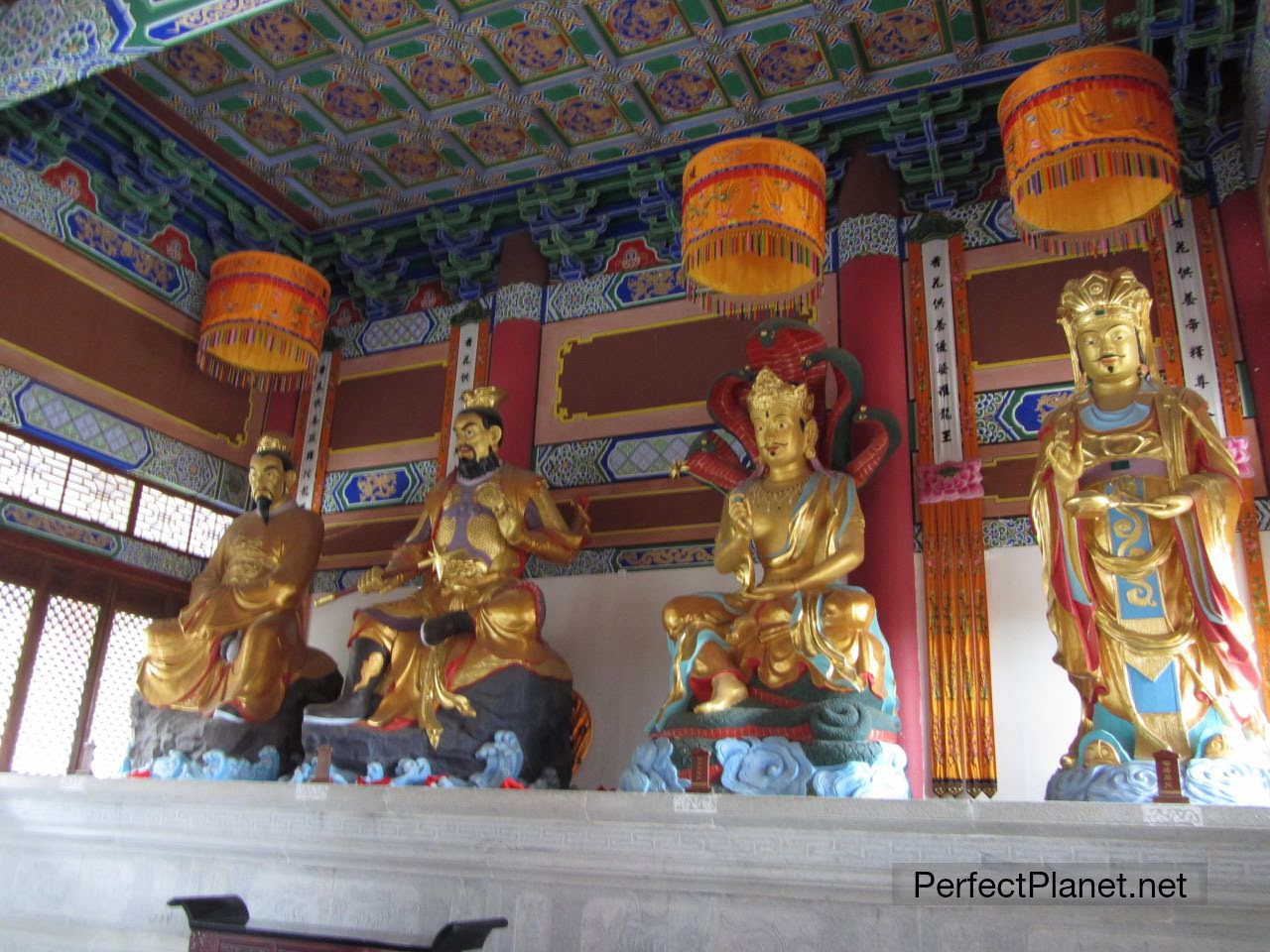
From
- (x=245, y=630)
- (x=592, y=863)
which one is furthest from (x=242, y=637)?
(x=592, y=863)

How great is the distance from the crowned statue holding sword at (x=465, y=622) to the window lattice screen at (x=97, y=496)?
1555mm

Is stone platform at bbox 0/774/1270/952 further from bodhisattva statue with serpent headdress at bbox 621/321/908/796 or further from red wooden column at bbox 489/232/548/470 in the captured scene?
red wooden column at bbox 489/232/548/470

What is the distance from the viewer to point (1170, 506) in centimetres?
353

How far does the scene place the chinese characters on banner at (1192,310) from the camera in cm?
445

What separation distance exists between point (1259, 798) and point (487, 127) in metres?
4.33

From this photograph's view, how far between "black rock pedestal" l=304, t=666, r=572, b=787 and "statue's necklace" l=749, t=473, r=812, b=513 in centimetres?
105

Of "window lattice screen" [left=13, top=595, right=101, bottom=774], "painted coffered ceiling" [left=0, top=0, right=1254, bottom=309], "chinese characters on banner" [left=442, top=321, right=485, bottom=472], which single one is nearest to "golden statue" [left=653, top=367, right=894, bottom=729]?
"painted coffered ceiling" [left=0, top=0, right=1254, bottom=309]

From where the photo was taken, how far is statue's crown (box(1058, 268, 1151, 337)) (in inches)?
152

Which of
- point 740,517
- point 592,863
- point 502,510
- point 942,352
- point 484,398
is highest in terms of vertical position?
point 942,352

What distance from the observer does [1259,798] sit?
10.2ft

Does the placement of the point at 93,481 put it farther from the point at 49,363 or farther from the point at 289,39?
the point at 289,39

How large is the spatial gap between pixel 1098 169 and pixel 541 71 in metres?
2.53

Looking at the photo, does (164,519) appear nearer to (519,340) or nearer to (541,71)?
(519,340)

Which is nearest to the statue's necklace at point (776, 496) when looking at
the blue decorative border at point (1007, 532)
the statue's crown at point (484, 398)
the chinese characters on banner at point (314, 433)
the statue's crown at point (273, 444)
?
the blue decorative border at point (1007, 532)
